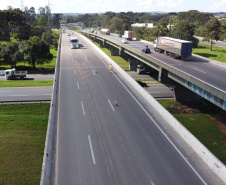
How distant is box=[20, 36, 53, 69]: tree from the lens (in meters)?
63.5

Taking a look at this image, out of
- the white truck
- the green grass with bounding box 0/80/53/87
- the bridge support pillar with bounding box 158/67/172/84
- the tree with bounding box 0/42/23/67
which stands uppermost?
the tree with bounding box 0/42/23/67

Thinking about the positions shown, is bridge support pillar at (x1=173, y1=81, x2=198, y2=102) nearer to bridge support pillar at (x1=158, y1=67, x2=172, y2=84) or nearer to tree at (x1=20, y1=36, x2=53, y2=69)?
bridge support pillar at (x1=158, y1=67, x2=172, y2=84)

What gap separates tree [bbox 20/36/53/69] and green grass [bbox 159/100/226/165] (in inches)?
1583

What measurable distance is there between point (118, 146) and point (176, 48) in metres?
29.1

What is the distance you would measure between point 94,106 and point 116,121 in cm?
476

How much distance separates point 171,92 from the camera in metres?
47.1

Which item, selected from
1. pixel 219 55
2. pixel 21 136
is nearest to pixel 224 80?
pixel 21 136

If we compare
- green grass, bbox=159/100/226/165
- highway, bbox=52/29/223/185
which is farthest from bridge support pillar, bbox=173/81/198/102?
highway, bbox=52/29/223/185

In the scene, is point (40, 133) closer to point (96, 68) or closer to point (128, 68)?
point (96, 68)

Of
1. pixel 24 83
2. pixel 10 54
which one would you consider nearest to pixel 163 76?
pixel 24 83

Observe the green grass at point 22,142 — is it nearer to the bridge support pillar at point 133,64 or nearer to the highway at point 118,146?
the highway at point 118,146

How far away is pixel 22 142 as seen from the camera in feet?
87.2

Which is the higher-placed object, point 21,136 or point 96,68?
point 96,68

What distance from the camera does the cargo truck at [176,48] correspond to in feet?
134
